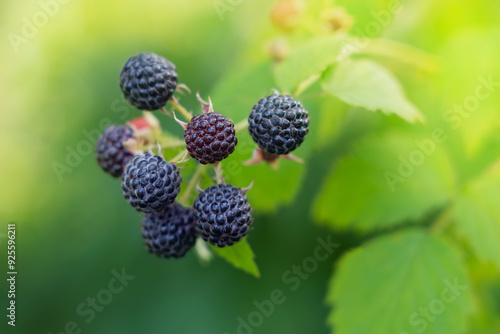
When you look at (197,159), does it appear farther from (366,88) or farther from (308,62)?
Result: (366,88)

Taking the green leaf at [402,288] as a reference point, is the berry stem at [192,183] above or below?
above

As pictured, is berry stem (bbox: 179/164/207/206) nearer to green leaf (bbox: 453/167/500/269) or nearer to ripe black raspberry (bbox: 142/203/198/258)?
ripe black raspberry (bbox: 142/203/198/258)

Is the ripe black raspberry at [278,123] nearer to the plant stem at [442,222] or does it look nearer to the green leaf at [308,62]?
the green leaf at [308,62]

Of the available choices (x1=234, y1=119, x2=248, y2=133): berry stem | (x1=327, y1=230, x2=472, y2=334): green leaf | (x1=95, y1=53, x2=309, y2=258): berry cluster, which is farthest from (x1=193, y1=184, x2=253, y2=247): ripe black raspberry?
(x1=327, y1=230, x2=472, y2=334): green leaf

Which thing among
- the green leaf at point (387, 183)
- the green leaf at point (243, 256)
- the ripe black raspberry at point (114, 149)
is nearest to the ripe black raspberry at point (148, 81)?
the ripe black raspberry at point (114, 149)

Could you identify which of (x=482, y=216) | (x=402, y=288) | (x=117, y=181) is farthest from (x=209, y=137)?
(x=117, y=181)
